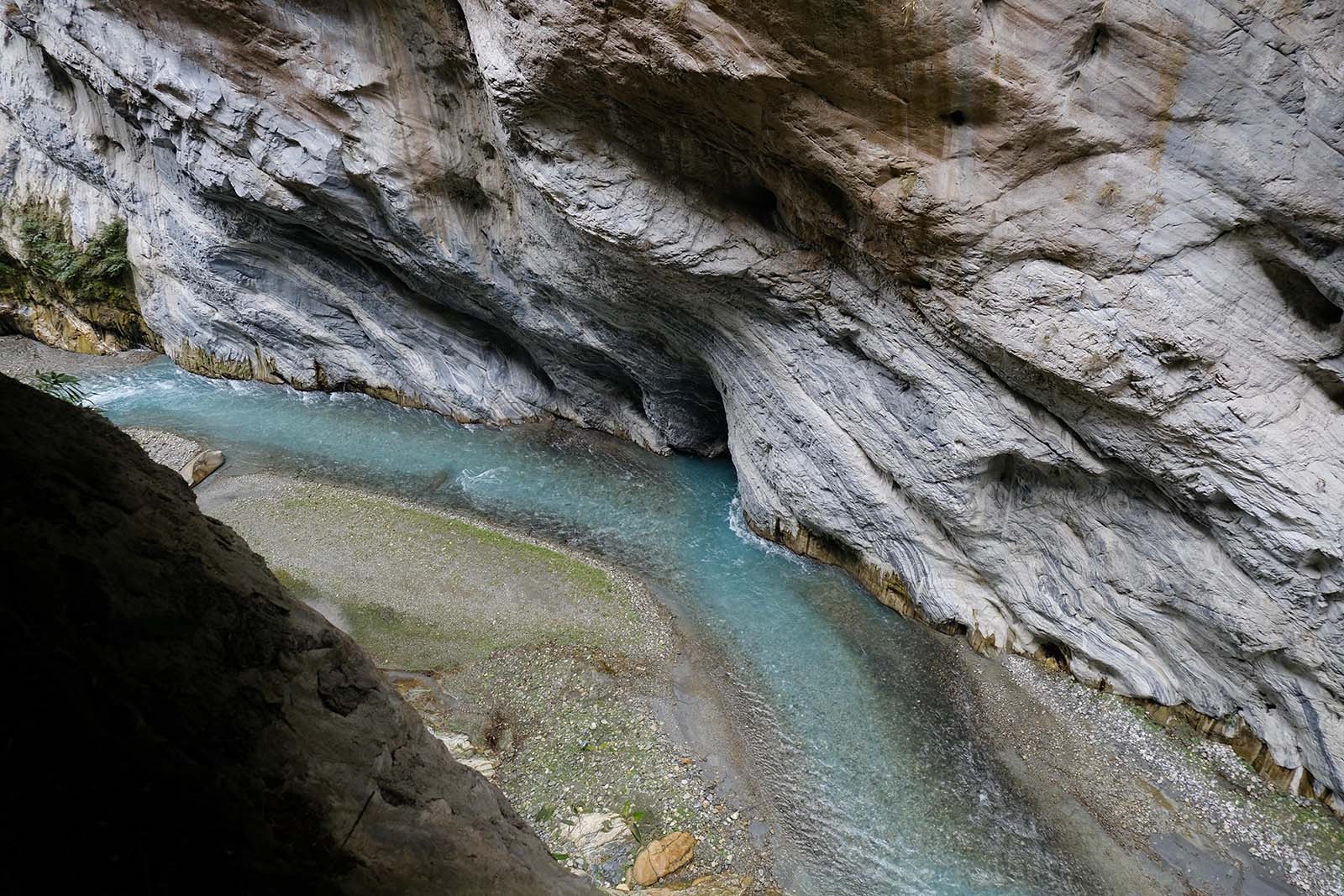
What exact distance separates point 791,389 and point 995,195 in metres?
5.36

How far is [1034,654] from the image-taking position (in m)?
13.0

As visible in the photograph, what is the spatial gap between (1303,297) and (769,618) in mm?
9099

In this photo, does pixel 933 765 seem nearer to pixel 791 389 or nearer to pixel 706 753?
pixel 706 753

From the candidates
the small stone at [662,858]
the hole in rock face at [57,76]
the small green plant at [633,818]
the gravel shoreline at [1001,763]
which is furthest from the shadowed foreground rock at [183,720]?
the hole in rock face at [57,76]

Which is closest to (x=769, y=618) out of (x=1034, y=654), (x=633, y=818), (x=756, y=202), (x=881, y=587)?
(x=881, y=587)

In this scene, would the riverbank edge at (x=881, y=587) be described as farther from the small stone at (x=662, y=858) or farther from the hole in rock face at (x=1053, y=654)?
the small stone at (x=662, y=858)

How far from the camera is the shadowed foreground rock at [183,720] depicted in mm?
2531

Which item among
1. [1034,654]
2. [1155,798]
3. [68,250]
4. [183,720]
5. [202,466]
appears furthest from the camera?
[68,250]

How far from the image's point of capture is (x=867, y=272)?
11711 mm

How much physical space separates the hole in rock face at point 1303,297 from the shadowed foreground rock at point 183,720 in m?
10.0

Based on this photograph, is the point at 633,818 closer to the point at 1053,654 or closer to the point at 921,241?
the point at 1053,654

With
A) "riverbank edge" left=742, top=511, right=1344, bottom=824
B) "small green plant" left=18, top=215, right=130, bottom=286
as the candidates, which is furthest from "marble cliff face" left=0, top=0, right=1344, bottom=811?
"small green plant" left=18, top=215, right=130, bottom=286

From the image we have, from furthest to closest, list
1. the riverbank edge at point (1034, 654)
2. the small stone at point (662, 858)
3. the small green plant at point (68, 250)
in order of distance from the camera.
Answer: the small green plant at point (68, 250) → the riverbank edge at point (1034, 654) → the small stone at point (662, 858)

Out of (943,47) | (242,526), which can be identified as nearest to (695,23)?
(943,47)
